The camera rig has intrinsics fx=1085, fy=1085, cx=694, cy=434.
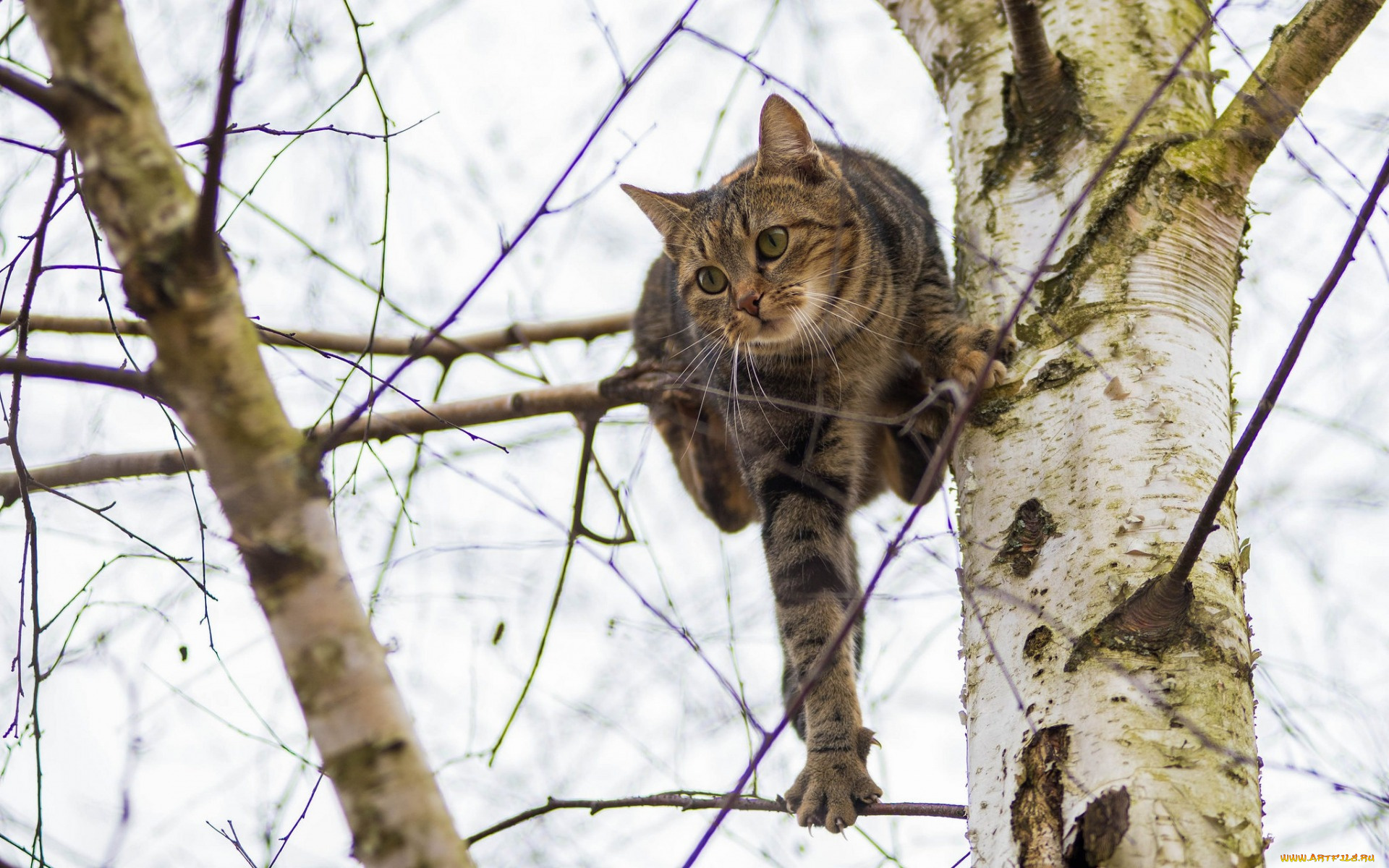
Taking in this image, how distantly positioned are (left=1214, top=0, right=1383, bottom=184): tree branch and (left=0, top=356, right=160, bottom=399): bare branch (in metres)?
2.52

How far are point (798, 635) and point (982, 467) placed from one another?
1.19 metres

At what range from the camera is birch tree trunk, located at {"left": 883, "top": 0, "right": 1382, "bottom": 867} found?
1880 millimetres

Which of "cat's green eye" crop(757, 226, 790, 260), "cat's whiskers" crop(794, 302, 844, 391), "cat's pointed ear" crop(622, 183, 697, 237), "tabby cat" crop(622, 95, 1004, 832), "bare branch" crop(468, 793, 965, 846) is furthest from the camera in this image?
"cat's pointed ear" crop(622, 183, 697, 237)

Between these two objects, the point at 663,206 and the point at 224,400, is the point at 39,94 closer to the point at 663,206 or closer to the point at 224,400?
the point at 224,400

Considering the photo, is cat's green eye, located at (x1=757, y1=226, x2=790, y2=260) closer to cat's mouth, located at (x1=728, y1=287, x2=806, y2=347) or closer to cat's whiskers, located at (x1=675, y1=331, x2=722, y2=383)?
cat's mouth, located at (x1=728, y1=287, x2=806, y2=347)

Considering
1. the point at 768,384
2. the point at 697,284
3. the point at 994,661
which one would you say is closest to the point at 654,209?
the point at 697,284

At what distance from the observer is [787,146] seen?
4094mm

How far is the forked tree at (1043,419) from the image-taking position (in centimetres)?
125

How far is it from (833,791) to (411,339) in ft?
6.54

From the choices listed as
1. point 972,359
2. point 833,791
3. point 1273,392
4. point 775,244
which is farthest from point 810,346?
point 1273,392

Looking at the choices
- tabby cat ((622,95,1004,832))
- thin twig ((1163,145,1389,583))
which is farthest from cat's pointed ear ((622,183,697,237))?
thin twig ((1163,145,1389,583))

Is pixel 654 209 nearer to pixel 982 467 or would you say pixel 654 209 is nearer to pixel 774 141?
pixel 774 141

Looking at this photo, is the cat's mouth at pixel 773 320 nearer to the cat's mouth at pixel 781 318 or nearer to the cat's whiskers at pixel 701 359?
the cat's mouth at pixel 781 318

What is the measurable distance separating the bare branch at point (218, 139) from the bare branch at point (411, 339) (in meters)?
1.03
